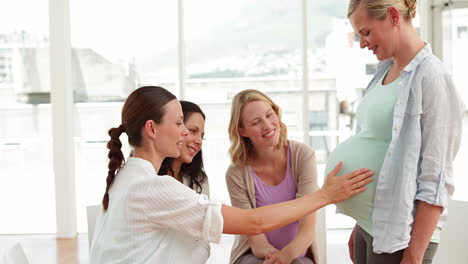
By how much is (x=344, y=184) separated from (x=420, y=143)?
0.30 metres

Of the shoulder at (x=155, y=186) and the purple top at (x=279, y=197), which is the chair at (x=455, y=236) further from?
the shoulder at (x=155, y=186)

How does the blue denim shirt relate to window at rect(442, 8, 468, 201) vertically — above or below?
below

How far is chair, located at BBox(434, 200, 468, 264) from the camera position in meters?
2.73

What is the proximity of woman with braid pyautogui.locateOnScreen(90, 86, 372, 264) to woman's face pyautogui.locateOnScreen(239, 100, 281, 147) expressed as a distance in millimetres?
637

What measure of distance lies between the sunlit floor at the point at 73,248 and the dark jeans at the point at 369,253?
230 centimetres

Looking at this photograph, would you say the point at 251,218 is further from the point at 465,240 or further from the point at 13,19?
the point at 13,19

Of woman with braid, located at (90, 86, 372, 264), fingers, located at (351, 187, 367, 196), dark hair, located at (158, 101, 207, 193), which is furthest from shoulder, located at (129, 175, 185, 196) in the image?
dark hair, located at (158, 101, 207, 193)

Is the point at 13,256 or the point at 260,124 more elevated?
the point at 260,124

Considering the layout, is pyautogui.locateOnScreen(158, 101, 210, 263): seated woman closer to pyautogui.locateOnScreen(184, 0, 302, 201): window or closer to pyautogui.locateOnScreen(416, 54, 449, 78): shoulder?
pyautogui.locateOnScreen(416, 54, 449, 78): shoulder

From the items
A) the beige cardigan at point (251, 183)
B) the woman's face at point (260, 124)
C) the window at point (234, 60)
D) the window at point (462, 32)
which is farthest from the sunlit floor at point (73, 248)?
the window at point (462, 32)

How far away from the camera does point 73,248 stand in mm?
5160

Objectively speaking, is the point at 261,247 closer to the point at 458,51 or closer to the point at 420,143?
the point at 420,143

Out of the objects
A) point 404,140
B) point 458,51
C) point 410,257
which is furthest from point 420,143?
point 458,51

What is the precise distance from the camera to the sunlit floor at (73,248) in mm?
4629
